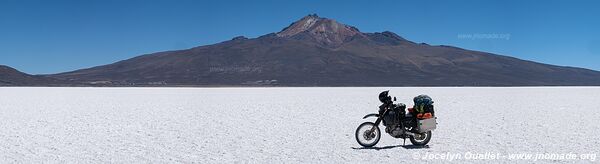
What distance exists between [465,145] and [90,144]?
709cm

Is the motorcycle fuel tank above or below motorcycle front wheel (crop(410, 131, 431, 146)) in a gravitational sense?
above

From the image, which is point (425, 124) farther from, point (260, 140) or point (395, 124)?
point (260, 140)

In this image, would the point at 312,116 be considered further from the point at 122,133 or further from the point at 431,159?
the point at 431,159

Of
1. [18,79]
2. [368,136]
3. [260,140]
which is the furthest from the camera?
[18,79]

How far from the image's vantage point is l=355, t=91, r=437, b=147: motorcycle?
460 inches

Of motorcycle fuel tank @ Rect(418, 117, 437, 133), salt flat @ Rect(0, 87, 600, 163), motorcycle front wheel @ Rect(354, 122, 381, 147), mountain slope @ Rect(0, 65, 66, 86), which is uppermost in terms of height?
mountain slope @ Rect(0, 65, 66, 86)

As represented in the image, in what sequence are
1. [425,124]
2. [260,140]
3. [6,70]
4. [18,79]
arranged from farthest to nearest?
[6,70]
[18,79]
[260,140]
[425,124]

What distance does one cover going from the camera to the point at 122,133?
15156 mm

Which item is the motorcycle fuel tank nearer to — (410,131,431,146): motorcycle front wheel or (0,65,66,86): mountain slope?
(410,131,431,146): motorcycle front wheel

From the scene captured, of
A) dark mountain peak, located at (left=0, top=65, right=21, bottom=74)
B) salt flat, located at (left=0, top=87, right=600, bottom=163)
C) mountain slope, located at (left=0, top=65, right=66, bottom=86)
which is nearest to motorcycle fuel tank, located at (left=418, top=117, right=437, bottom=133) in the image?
salt flat, located at (left=0, top=87, right=600, bottom=163)

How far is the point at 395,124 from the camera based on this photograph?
11734 millimetres

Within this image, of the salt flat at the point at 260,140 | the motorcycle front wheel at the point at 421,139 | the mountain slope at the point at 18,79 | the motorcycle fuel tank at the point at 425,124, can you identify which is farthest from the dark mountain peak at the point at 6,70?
the motorcycle fuel tank at the point at 425,124

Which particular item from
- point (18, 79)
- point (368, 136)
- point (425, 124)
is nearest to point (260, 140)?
point (368, 136)

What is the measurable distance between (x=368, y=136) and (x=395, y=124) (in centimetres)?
54
